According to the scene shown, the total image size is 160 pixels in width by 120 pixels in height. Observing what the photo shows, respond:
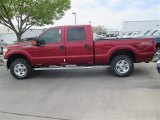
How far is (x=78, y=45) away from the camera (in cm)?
1070

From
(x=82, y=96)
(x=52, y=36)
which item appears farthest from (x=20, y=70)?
(x=82, y=96)

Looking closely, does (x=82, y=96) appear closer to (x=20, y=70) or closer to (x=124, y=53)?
(x=124, y=53)

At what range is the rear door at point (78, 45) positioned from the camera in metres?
10.7

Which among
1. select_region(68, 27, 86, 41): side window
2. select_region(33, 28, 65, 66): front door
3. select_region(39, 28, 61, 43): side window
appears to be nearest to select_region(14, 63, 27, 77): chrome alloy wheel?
select_region(33, 28, 65, 66): front door

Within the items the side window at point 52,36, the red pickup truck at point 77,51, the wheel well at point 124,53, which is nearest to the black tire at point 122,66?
the red pickup truck at point 77,51

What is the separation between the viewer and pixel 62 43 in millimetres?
10828

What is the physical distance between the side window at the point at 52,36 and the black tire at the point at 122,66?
2.12 meters

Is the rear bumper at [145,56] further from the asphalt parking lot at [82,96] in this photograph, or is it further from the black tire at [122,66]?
the asphalt parking lot at [82,96]

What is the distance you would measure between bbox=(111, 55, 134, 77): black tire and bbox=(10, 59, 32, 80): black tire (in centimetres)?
305

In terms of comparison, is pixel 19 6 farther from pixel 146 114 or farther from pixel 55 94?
pixel 146 114

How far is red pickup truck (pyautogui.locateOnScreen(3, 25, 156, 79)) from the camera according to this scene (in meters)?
10.6

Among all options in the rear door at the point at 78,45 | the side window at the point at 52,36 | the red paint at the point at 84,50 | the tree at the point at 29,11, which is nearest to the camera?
the red paint at the point at 84,50

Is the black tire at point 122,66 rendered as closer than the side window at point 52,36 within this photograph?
Yes

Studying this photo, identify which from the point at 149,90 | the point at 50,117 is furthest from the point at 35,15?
the point at 50,117
